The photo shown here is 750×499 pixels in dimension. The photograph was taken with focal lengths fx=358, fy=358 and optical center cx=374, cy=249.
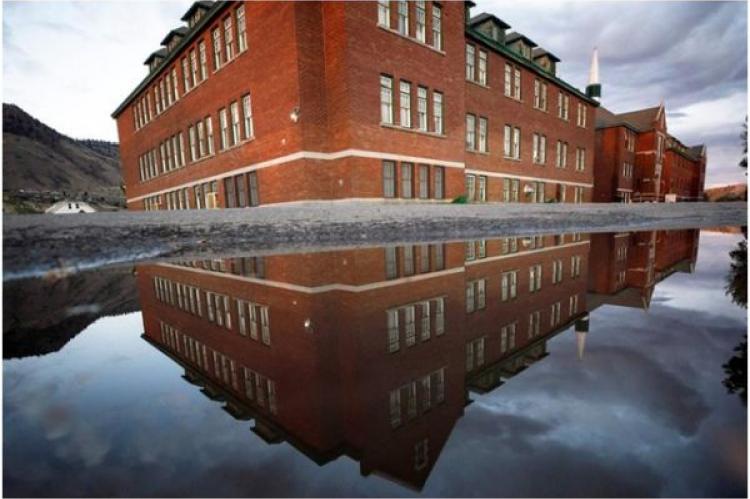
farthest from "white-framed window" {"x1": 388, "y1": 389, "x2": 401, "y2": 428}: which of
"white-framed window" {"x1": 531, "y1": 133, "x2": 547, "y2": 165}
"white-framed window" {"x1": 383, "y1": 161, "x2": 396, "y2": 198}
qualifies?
Answer: "white-framed window" {"x1": 531, "y1": 133, "x2": 547, "y2": 165}

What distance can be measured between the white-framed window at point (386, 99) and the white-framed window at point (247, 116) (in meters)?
7.10

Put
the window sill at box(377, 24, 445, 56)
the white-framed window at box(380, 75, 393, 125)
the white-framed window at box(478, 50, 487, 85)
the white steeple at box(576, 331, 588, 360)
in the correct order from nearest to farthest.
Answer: the white steeple at box(576, 331, 588, 360)
the window sill at box(377, 24, 445, 56)
the white-framed window at box(380, 75, 393, 125)
the white-framed window at box(478, 50, 487, 85)

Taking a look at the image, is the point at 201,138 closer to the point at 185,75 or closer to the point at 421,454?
the point at 185,75

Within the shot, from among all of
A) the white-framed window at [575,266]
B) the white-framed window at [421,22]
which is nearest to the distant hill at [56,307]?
the white-framed window at [575,266]

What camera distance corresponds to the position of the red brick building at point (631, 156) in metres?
43.1

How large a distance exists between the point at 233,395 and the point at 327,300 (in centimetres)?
156

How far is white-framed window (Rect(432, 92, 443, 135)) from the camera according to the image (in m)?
19.1

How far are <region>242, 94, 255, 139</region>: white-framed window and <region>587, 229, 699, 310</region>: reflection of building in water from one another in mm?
17543

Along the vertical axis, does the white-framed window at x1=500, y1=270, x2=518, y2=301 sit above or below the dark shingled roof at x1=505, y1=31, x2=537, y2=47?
below

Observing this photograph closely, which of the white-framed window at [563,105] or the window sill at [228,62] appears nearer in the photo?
the window sill at [228,62]

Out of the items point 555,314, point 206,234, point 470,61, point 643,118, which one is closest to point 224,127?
point 470,61

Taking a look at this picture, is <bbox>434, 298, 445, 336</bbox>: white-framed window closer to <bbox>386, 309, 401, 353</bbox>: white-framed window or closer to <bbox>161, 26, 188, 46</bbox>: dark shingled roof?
<bbox>386, 309, 401, 353</bbox>: white-framed window

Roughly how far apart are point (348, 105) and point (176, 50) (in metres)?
16.5

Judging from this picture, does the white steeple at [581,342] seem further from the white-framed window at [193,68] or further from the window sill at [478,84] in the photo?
the white-framed window at [193,68]
